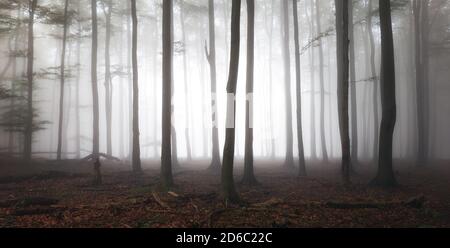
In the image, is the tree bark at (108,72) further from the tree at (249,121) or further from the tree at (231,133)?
the tree at (231,133)

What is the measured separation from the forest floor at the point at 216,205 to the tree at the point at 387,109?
722 millimetres

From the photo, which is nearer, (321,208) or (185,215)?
(185,215)

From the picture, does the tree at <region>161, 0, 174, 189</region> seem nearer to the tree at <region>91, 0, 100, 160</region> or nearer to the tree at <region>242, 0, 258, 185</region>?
the tree at <region>242, 0, 258, 185</region>

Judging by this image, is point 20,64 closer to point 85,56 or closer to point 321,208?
point 85,56

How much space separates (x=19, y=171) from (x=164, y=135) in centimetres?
1009

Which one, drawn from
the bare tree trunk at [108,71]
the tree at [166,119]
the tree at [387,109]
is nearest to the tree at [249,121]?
the tree at [166,119]

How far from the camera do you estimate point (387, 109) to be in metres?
13.5

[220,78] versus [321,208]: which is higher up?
[220,78]

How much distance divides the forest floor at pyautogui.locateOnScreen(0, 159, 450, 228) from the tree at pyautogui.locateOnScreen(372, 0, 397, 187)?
72cm

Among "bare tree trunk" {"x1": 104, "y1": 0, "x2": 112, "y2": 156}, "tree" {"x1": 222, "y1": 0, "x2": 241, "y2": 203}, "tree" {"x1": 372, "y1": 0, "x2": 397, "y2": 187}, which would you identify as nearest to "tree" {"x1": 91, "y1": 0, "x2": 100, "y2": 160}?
"bare tree trunk" {"x1": 104, "y1": 0, "x2": 112, "y2": 156}

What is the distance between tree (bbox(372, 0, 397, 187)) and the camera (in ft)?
44.2

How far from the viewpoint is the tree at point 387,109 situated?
13.5m

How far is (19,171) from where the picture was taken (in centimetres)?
1739
